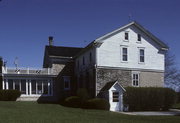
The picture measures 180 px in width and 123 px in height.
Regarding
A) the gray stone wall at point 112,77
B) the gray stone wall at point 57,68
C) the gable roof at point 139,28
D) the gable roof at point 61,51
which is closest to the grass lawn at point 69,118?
the gray stone wall at point 112,77

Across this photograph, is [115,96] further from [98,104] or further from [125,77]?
[125,77]

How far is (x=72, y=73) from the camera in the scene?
38125 millimetres

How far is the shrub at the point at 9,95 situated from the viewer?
108 ft

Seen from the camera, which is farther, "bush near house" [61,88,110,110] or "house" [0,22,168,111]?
"house" [0,22,168,111]

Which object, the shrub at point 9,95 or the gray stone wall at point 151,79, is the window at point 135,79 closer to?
the gray stone wall at point 151,79

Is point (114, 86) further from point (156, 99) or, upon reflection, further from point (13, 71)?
point (13, 71)

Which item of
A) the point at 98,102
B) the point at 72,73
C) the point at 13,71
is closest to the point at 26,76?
the point at 13,71

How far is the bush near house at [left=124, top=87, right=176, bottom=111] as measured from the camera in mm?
28875

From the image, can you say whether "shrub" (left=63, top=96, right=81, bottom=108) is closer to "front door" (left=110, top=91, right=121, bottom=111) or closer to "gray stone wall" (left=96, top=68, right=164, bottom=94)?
"gray stone wall" (left=96, top=68, right=164, bottom=94)

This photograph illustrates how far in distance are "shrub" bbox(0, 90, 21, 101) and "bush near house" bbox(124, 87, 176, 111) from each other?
46.4 feet

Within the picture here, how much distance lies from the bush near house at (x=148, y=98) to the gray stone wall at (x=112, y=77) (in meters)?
1.38

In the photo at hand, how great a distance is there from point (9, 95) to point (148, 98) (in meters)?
17.0

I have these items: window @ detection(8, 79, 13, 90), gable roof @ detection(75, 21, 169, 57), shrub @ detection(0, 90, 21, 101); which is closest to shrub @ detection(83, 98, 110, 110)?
gable roof @ detection(75, 21, 169, 57)

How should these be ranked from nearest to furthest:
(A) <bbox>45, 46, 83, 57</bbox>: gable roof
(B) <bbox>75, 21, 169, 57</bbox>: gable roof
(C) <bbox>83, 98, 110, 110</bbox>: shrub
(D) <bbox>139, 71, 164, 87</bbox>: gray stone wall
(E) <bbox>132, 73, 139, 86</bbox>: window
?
(C) <bbox>83, 98, 110, 110</bbox>: shrub → (B) <bbox>75, 21, 169, 57</bbox>: gable roof → (E) <bbox>132, 73, 139, 86</bbox>: window → (D) <bbox>139, 71, 164, 87</bbox>: gray stone wall → (A) <bbox>45, 46, 83, 57</bbox>: gable roof
